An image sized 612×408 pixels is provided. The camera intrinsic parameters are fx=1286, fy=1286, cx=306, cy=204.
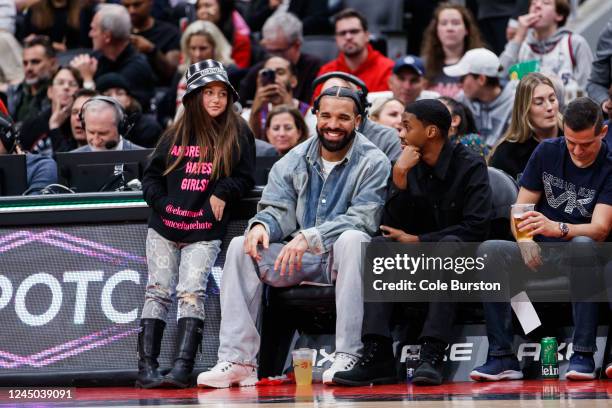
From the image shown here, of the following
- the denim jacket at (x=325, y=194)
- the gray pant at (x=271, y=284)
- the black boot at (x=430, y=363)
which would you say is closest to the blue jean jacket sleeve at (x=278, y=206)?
the denim jacket at (x=325, y=194)

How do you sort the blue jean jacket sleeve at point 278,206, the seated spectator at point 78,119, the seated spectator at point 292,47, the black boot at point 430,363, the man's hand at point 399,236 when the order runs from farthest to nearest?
the seated spectator at point 292,47, the seated spectator at point 78,119, the blue jean jacket sleeve at point 278,206, the man's hand at point 399,236, the black boot at point 430,363

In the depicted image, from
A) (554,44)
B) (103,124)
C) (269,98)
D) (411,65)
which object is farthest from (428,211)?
(554,44)

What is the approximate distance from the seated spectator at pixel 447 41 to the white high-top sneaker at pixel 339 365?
17.1ft

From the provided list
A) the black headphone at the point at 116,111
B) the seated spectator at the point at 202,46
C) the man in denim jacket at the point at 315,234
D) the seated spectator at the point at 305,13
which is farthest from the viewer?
the seated spectator at the point at 305,13

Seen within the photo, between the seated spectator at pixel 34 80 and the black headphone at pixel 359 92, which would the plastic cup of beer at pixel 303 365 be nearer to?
the black headphone at pixel 359 92

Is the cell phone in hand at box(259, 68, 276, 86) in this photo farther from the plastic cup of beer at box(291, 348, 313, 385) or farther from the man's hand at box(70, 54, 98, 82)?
the plastic cup of beer at box(291, 348, 313, 385)

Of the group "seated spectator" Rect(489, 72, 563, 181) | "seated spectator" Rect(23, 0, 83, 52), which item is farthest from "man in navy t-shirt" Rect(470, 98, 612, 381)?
"seated spectator" Rect(23, 0, 83, 52)

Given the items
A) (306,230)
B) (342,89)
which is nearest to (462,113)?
(342,89)

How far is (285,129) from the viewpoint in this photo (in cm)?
1062

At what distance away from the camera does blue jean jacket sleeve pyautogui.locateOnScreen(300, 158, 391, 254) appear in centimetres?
780

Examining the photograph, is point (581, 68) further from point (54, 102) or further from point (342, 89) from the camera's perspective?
point (54, 102)

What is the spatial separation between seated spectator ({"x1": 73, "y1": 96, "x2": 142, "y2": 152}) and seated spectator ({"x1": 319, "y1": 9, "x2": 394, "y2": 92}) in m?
3.24

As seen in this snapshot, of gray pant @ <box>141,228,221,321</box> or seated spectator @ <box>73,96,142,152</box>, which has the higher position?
seated spectator @ <box>73,96,142,152</box>

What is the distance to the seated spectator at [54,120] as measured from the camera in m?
12.1
